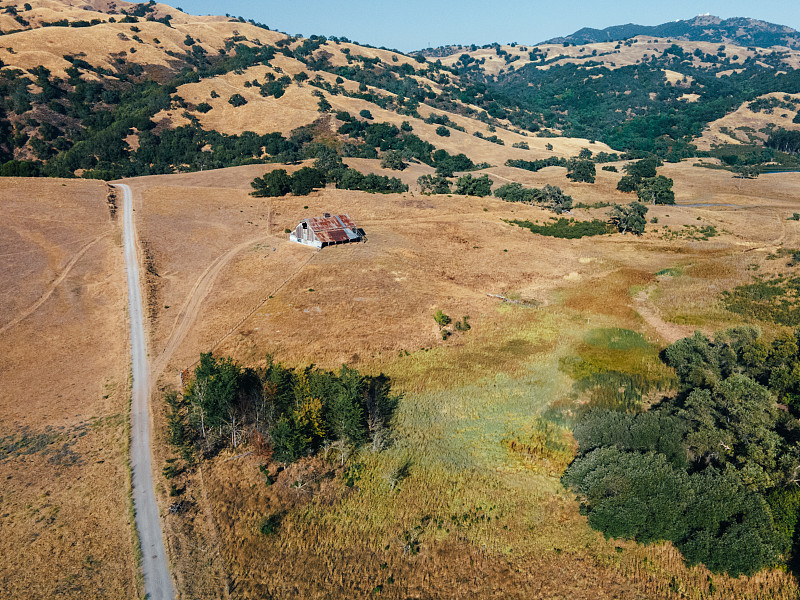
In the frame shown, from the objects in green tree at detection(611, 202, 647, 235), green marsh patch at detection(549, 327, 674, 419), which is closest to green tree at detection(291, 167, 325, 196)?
green tree at detection(611, 202, 647, 235)

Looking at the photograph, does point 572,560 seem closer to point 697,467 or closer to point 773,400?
point 697,467

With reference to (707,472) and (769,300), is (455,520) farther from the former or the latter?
(769,300)

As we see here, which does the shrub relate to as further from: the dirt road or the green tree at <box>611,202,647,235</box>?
the dirt road

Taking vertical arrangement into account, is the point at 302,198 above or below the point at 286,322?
above

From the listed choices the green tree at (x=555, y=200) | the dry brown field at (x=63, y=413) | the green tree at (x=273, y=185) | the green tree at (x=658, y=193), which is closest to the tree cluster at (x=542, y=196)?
the green tree at (x=555, y=200)

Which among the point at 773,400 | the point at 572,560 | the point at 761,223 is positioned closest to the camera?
the point at 572,560

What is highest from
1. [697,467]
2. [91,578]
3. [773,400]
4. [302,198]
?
[302,198]

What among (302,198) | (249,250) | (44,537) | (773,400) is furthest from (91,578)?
(302,198)
